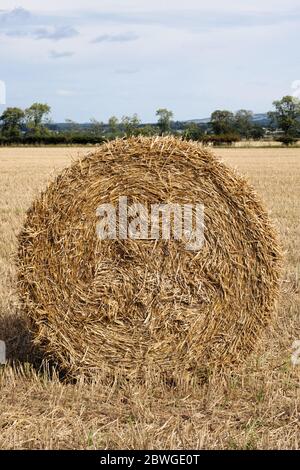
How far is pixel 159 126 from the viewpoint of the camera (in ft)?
209

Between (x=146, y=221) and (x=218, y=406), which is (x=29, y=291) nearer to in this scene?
(x=146, y=221)

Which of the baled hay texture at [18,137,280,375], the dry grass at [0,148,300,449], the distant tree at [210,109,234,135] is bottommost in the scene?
the dry grass at [0,148,300,449]

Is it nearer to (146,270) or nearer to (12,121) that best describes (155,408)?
(146,270)

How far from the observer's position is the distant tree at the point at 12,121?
70787 mm

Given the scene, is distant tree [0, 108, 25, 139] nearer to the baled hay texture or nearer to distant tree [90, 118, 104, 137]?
distant tree [90, 118, 104, 137]

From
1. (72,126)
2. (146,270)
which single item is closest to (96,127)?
(72,126)

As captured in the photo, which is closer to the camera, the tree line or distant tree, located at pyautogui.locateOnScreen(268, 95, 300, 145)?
the tree line

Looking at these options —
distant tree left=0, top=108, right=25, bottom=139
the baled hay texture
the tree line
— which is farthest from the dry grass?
distant tree left=0, top=108, right=25, bottom=139

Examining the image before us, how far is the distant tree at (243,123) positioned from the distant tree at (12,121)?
23.7 metres

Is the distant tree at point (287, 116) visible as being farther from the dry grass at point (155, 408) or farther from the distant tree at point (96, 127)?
the dry grass at point (155, 408)

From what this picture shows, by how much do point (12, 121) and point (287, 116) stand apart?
31.8 meters

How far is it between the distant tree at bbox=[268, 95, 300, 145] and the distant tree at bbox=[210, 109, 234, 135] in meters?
5.36

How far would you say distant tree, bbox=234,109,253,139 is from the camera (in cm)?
7681
